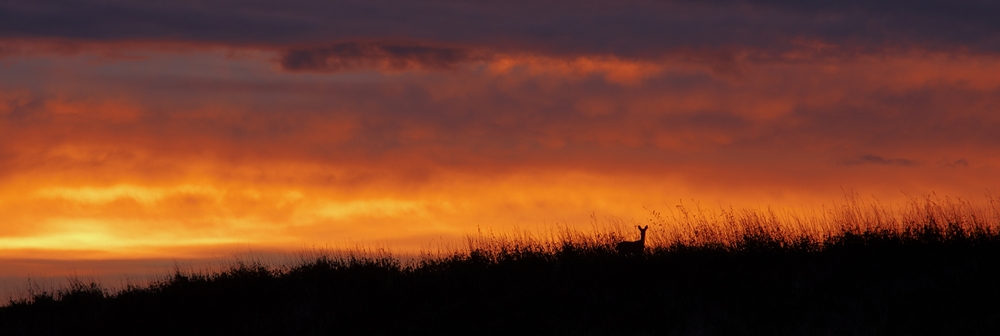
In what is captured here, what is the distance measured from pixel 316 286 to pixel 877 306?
12077 millimetres

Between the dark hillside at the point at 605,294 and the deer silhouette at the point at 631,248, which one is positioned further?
the deer silhouette at the point at 631,248

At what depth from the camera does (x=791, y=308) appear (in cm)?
1504

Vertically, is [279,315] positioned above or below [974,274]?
above

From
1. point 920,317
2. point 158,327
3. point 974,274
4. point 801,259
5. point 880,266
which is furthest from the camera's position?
point 158,327

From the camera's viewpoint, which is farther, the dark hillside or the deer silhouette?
the deer silhouette

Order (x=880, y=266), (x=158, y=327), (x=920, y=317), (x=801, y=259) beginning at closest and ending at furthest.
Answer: (x=920, y=317), (x=880, y=266), (x=801, y=259), (x=158, y=327)

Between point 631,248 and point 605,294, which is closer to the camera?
A: point 605,294

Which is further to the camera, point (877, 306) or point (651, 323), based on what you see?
point (651, 323)

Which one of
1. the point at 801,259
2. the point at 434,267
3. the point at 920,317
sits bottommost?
the point at 920,317

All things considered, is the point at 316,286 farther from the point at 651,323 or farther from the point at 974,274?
the point at 974,274

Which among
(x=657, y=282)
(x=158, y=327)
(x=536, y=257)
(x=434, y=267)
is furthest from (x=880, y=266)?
(x=158, y=327)

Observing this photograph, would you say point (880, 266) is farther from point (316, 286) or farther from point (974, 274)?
point (316, 286)

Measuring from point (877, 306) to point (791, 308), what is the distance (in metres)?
1.42

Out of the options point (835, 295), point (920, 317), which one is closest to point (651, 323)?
point (835, 295)
